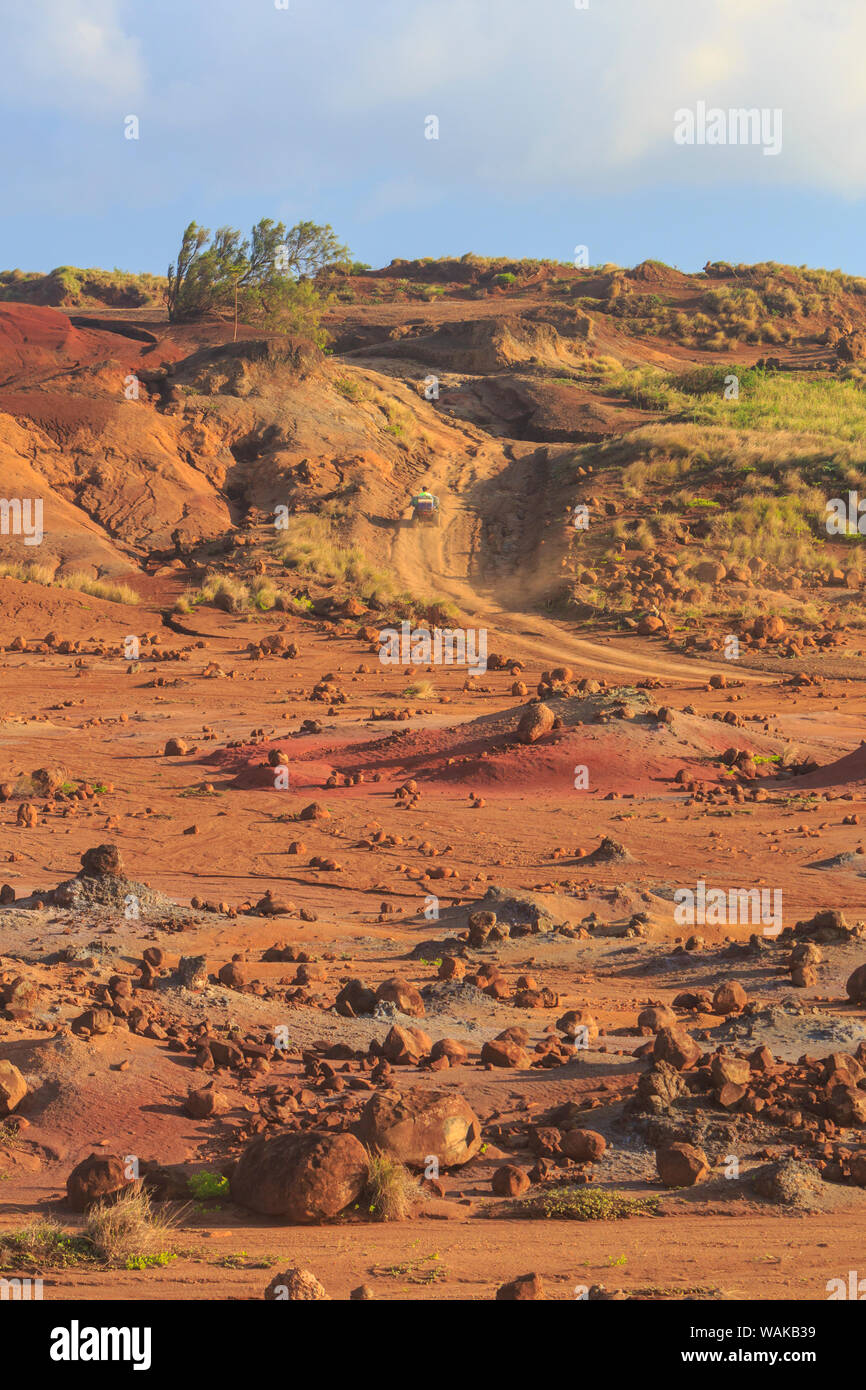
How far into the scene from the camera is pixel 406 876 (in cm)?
1187

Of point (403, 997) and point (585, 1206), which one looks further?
point (403, 997)

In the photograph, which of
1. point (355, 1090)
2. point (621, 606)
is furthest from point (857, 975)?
point (621, 606)

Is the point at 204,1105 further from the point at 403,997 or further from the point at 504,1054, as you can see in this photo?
the point at 403,997

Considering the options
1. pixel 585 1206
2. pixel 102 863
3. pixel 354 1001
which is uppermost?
pixel 102 863

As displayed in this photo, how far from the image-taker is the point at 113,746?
17.3 m

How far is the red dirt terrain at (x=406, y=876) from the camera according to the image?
530cm

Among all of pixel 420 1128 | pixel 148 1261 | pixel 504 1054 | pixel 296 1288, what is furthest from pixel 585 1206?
pixel 148 1261

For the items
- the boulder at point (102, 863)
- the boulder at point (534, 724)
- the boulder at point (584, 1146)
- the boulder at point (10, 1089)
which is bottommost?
the boulder at point (584, 1146)

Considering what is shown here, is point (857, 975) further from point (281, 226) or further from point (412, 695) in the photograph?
point (281, 226)

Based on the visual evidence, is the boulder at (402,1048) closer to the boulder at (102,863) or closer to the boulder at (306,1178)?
the boulder at (306,1178)

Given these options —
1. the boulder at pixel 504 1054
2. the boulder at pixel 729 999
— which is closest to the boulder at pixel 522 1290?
the boulder at pixel 504 1054

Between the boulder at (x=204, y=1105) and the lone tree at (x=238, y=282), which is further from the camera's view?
the lone tree at (x=238, y=282)

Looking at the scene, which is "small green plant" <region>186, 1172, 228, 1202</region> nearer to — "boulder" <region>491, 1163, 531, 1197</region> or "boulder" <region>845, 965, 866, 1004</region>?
"boulder" <region>491, 1163, 531, 1197</region>

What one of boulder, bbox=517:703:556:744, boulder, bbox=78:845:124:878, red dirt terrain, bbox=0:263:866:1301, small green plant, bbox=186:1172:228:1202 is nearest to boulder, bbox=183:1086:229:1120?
red dirt terrain, bbox=0:263:866:1301
